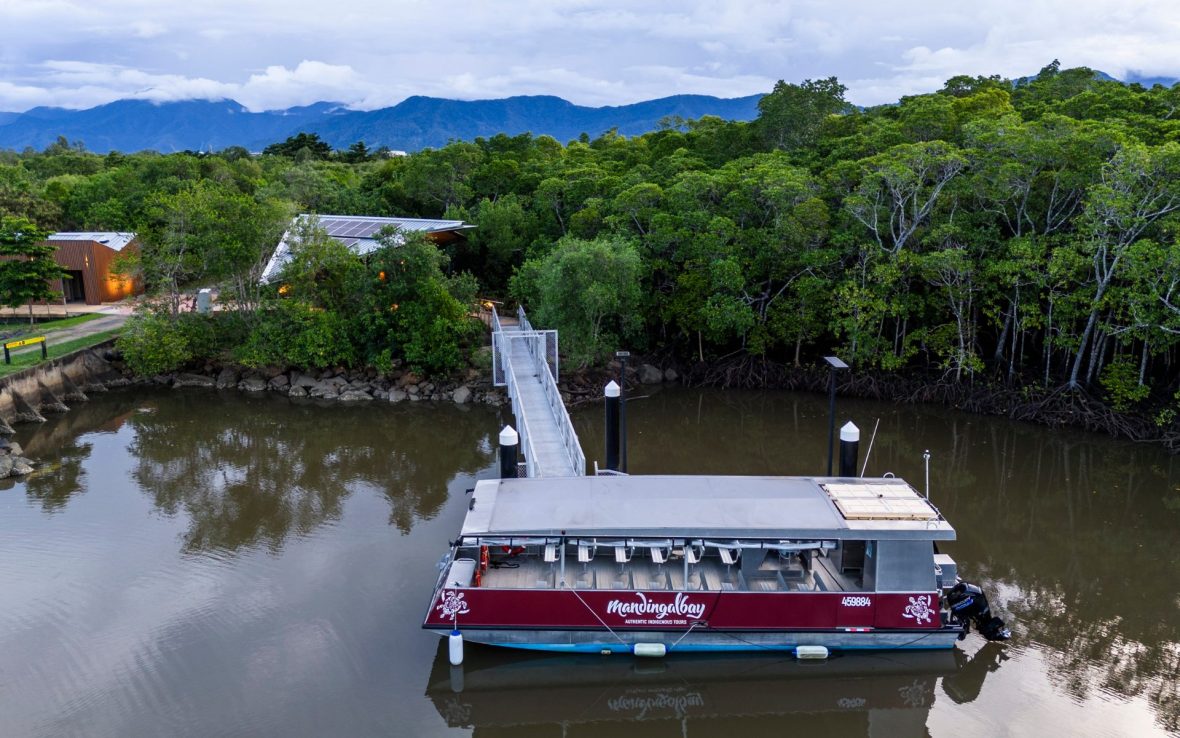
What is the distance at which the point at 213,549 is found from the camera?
61.3 ft

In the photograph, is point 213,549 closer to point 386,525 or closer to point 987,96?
point 386,525

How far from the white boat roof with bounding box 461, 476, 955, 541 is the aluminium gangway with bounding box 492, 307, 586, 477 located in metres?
2.33

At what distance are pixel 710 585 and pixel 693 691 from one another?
192 cm

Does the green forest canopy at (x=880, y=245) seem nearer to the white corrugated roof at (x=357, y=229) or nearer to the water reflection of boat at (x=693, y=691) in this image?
the white corrugated roof at (x=357, y=229)

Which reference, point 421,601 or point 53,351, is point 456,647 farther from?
point 53,351

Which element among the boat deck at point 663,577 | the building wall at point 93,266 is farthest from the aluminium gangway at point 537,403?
the building wall at point 93,266

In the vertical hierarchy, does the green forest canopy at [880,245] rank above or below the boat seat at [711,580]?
above

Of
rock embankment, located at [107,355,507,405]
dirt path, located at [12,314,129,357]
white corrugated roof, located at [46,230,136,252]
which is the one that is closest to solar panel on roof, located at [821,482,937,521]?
rock embankment, located at [107,355,507,405]

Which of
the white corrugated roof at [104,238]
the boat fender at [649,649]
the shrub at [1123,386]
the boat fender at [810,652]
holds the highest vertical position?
the white corrugated roof at [104,238]

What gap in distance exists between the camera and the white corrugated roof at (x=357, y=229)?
34.1 m

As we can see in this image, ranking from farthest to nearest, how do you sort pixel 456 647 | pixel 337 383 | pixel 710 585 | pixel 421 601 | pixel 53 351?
1. pixel 337 383
2. pixel 53 351
3. pixel 421 601
4. pixel 710 585
5. pixel 456 647

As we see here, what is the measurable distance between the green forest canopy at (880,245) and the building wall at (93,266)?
24.6ft

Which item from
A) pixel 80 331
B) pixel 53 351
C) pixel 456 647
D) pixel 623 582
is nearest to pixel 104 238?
pixel 80 331

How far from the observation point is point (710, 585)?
14.8 metres
